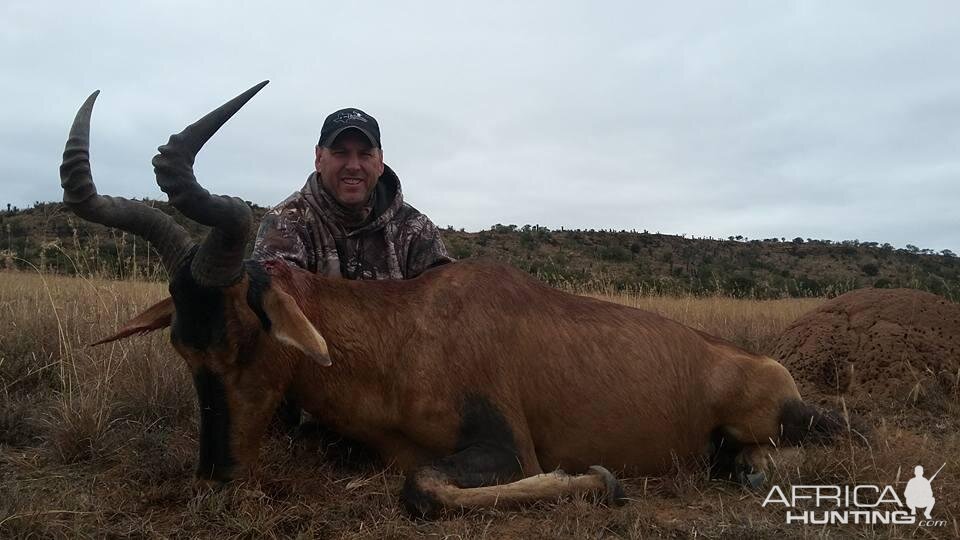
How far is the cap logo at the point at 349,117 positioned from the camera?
5859 mm

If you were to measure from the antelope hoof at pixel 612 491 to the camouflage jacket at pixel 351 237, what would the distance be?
270 cm

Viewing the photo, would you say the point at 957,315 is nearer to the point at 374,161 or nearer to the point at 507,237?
the point at 374,161

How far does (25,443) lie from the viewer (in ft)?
15.6

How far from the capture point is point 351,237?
591 centimetres

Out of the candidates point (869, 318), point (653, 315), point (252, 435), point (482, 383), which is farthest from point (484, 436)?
point (869, 318)

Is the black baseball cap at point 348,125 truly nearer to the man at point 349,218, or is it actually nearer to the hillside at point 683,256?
the man at point 349,218

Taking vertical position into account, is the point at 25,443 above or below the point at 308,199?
below

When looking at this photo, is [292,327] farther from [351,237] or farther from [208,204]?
[351,237]

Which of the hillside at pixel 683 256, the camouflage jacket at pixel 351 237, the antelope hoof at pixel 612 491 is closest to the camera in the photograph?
the antelope hoof at pixel 612 491

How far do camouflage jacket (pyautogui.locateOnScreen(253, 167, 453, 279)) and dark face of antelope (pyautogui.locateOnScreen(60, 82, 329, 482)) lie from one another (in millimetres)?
1860

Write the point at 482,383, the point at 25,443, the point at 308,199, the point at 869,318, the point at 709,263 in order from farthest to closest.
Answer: the point at 709,263
the point at 869,318
the point at 308,199
the point at 25,443
the point at 482,383

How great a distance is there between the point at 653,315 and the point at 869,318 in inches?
147

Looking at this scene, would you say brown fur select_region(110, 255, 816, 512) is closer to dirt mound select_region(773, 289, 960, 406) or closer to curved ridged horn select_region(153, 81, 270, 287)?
curved ridged horn select_region(153, 81, 270, 287)

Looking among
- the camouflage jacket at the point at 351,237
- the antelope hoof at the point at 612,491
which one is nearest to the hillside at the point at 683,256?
the camouflage jacket at the point at 351,237
